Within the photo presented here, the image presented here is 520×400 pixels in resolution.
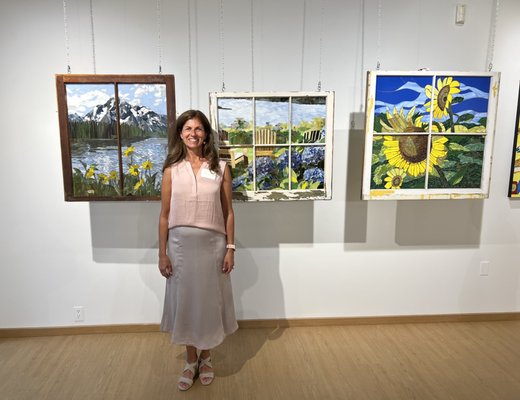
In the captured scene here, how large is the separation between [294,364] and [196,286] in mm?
846

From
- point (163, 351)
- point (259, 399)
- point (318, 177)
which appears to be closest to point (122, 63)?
point (318, 177)

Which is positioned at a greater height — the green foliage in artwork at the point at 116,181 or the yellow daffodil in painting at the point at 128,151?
the yellow daffodil in painting at the point at 128,151

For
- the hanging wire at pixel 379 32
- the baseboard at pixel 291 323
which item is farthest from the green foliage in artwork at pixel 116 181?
the hanging wire at pixel 379 32

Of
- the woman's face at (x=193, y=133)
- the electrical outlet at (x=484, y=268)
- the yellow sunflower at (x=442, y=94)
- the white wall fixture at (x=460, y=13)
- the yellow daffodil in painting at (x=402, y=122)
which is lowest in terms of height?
the electrical outlet at (x=484, y=268)

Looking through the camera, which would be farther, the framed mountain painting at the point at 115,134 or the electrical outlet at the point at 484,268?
the electrical outlet at the point at 484,268

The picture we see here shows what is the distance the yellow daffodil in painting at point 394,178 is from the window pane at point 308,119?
1.58 ft

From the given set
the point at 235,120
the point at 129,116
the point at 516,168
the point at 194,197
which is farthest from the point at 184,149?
the point at 516,168

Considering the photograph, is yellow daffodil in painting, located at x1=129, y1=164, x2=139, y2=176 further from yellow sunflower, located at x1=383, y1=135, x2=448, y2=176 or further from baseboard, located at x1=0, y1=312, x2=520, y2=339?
yellow sunflower, located at x1=383, y1=135, x2=448, y2=176

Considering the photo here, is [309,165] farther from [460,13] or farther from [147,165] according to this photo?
[460,13]

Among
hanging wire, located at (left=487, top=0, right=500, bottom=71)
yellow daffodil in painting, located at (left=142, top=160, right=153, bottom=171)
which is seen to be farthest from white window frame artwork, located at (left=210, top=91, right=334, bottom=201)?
hanging wire, located at (left=487, top=0, right=500, bottom=71)

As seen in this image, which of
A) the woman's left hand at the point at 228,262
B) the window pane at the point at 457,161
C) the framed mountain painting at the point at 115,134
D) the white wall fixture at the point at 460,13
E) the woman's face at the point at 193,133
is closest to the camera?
the woman's face at the point at 193,133

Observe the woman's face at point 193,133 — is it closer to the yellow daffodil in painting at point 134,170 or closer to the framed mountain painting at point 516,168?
the yellow daffodil in painting at point 134,170

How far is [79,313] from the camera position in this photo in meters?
2.64

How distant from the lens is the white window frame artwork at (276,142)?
7.39 ft
